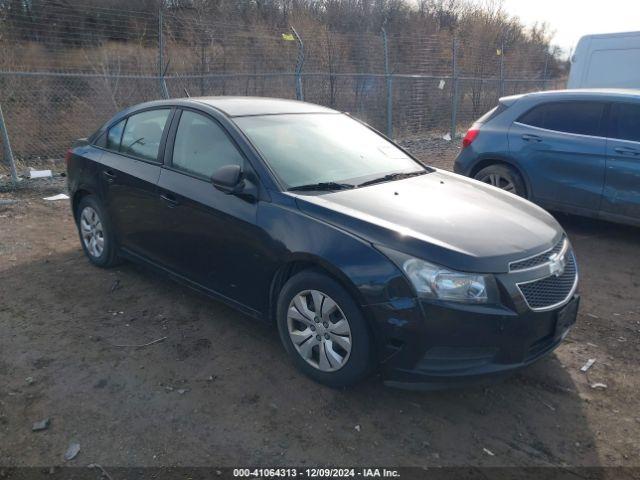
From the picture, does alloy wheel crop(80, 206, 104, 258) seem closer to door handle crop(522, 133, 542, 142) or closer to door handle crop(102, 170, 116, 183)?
door handle crop(102, 170, 116, 183)

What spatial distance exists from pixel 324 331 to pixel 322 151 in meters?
1.41

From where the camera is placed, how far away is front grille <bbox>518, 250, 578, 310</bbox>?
2.83 m

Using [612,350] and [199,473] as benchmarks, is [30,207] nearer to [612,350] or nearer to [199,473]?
[199,473]

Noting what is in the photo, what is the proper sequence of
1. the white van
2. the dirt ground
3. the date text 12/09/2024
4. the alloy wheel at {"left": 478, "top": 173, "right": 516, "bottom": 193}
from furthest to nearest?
the white van < the alloy wheel at {"left": 478, "top": 173, "right": 516, "bottom": 193} < the dirt ground < the date text 12/09/2024

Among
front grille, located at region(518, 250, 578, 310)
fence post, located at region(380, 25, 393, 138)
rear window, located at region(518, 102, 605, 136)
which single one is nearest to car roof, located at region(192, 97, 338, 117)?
front grille, located at region(518, 250, 578, 310)

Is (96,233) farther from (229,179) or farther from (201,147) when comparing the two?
(229,179)

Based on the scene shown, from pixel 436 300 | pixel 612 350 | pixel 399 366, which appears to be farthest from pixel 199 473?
pixel 612 350

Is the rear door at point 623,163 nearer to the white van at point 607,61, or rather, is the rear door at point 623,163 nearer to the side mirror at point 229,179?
the white van at point 607,61

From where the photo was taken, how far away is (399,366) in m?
2.79

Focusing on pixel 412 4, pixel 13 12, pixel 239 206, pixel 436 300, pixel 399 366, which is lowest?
pixel 399 366

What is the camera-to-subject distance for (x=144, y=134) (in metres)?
4.40

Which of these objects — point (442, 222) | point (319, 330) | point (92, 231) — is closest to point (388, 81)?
point (92, 231)

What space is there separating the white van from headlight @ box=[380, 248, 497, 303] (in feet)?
26.9

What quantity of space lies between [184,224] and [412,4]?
2551cm
